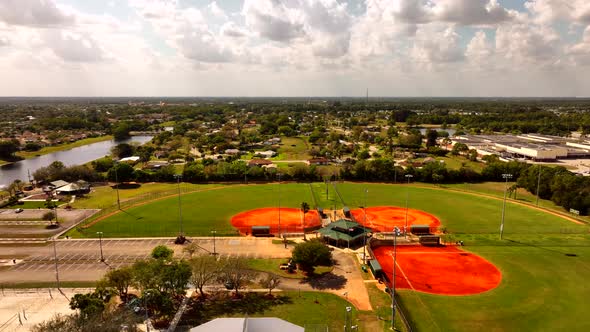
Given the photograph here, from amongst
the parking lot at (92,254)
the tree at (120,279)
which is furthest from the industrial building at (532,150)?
the tree at (120,279)

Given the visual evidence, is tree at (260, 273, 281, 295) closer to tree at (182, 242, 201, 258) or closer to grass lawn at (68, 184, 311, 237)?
tree at (182, 242, 201, 258)

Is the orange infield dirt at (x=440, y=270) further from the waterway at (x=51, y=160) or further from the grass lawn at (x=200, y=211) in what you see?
the waterway at (x=51, y=160)

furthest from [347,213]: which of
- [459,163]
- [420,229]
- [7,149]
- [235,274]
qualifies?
[7,149]

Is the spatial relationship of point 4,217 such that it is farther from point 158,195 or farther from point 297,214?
point 297,214

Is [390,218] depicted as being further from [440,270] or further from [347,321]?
[347,321]

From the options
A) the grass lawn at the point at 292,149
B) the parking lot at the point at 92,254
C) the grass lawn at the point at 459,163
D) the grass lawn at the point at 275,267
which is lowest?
the parking lot at the point at 92,254

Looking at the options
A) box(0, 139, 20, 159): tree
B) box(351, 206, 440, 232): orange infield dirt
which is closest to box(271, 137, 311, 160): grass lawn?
box(351, 206, 440, 232): orange infield dirt

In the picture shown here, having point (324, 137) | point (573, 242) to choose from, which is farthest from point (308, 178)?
point (324, 137)
